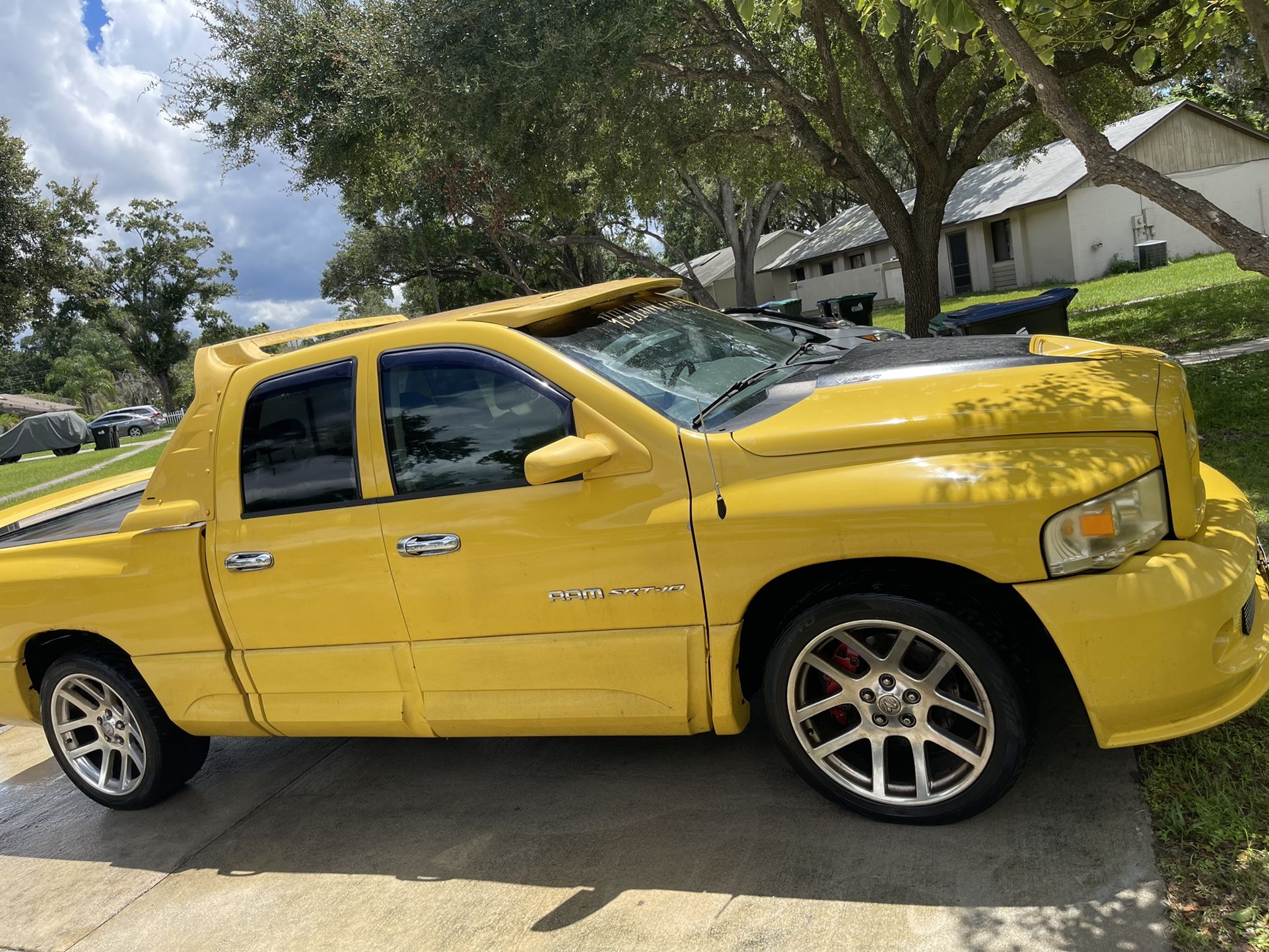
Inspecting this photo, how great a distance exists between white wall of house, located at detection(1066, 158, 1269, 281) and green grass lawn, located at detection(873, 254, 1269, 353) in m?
2.89

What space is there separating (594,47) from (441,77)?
83.6 inches

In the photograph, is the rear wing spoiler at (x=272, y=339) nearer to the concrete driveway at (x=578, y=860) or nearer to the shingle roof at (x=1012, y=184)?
the concrete driveway at (x=578, y=860)

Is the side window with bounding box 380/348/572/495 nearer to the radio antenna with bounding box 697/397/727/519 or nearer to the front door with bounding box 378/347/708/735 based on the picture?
the front door with bounding box 378/347/708/735

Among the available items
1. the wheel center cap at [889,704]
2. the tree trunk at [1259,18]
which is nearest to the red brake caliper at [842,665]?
the wheel center cap at [889,704]

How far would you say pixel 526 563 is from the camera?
3576 millimetres

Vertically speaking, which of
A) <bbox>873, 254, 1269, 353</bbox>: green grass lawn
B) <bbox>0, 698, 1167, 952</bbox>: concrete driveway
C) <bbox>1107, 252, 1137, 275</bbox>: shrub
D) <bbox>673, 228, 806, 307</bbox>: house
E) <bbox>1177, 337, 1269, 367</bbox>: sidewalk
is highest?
<bbox>673, 228, 806, 307</bbox>: house

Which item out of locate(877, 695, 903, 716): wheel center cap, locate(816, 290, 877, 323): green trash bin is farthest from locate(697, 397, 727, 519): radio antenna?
locate(816, 290, 877, 323): green trash bin

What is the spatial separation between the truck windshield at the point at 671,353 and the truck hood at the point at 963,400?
0.25 meters

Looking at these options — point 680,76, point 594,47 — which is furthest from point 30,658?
point 680,76

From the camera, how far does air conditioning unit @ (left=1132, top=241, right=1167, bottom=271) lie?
3028 cm

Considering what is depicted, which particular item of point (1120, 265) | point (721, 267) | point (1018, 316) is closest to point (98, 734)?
point (1018, 316)

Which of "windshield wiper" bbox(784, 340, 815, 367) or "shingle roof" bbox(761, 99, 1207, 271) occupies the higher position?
"shingle roof" bbox(761, 99, 1207, 271)

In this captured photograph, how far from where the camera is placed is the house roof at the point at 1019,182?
3158cm

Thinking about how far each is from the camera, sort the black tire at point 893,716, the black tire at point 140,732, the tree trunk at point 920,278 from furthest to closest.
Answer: the tree trunk at point 920,278 → the black tire at point 140,732 → the black tire at point 893,716
